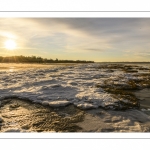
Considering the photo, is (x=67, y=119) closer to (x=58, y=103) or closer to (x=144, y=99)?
(x=58, y=103)

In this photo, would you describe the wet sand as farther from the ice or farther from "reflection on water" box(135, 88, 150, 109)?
"reflection on water" box(135, 88, 150, 109)

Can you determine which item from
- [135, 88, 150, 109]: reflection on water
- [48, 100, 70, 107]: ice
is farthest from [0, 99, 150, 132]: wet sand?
[135, 88, 150, 109]: reflection on water

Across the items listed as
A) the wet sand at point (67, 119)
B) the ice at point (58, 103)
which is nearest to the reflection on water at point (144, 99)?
the wet sand at point (67, 119)

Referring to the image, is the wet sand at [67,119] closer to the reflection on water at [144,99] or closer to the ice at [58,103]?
the ice at [58,103]

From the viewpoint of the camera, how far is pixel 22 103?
4621mm

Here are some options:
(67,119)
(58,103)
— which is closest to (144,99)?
(58,103)

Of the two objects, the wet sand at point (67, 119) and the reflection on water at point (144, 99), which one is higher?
the reflection on water at point (144, 99)

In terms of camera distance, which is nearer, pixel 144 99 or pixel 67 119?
pixel 67 119

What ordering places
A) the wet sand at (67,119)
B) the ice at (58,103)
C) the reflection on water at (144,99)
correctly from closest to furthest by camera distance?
1. the wet sand at (67,119)
2. the ice at (58,103)
3. the reflection on water at (144,99)

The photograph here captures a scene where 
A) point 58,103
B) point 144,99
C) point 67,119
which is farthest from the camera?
point 144,99

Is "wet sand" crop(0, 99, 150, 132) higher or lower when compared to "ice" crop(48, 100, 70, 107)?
lower
